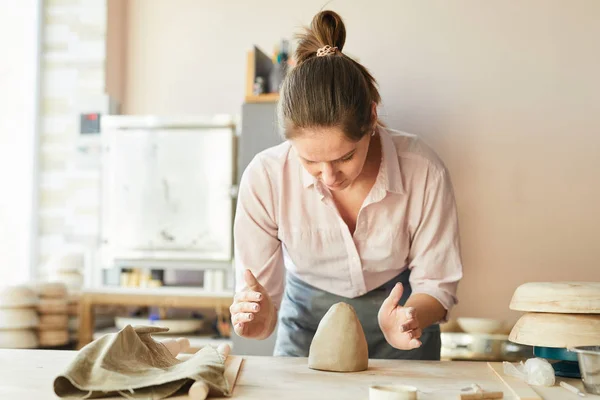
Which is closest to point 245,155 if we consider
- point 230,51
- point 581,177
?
point 230,51

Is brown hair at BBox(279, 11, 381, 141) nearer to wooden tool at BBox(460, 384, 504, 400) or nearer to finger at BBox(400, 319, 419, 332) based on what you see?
finger at BBox(400, 319, 419, 332)

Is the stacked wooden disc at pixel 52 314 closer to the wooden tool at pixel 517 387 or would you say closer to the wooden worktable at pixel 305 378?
the wooden worktable at pixel 305 378

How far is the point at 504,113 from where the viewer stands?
9.62 ft

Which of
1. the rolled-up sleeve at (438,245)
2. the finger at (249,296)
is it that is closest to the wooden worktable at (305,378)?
the finger at (249,296)

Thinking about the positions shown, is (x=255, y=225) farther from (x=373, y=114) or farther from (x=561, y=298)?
(x=561, y=298)

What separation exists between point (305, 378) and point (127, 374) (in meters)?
0.30

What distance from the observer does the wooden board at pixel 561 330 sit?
1.12 meters

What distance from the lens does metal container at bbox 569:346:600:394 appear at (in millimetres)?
1024

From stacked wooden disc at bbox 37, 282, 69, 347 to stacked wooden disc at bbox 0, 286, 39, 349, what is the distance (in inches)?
2.5

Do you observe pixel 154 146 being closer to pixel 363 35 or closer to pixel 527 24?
pixel 363 35

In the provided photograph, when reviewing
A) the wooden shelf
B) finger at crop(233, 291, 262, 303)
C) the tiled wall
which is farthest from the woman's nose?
the tiled wall

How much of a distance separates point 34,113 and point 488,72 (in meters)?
2.01

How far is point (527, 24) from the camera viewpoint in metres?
2.92

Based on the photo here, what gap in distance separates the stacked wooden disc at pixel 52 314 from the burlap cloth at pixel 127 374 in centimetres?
164
